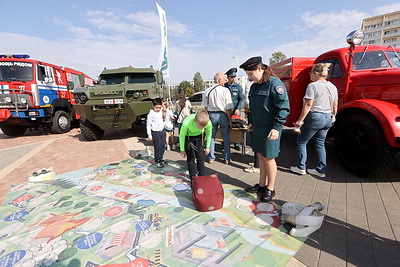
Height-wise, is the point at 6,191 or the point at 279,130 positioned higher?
the point at 279,130

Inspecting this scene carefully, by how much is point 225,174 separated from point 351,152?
6.66 ft

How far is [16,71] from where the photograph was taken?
21.7 feet

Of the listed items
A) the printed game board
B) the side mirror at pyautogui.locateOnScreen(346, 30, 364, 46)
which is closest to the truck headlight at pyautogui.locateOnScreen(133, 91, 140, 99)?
the printed game board

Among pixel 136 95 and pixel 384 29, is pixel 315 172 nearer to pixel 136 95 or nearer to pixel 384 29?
pixel 136 95

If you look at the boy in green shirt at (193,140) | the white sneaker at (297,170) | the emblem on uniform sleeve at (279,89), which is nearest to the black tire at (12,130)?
the boy in green shirt at (193,140)

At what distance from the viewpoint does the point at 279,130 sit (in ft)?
7.00

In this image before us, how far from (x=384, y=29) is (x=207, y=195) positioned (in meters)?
72.8

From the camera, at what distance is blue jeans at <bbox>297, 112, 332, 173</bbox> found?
9.53ft

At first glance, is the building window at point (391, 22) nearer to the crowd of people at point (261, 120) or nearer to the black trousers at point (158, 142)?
the crowd of people at point (261, 120)

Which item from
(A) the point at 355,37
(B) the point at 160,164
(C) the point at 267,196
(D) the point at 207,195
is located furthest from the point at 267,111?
(B) the point at 160,164

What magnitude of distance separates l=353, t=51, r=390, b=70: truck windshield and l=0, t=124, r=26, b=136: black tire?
37.3 feet

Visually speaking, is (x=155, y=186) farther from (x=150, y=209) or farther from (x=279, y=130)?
(x=279, y=130)

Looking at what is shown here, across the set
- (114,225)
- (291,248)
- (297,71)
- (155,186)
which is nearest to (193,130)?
(155,186)

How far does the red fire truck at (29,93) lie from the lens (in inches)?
252
